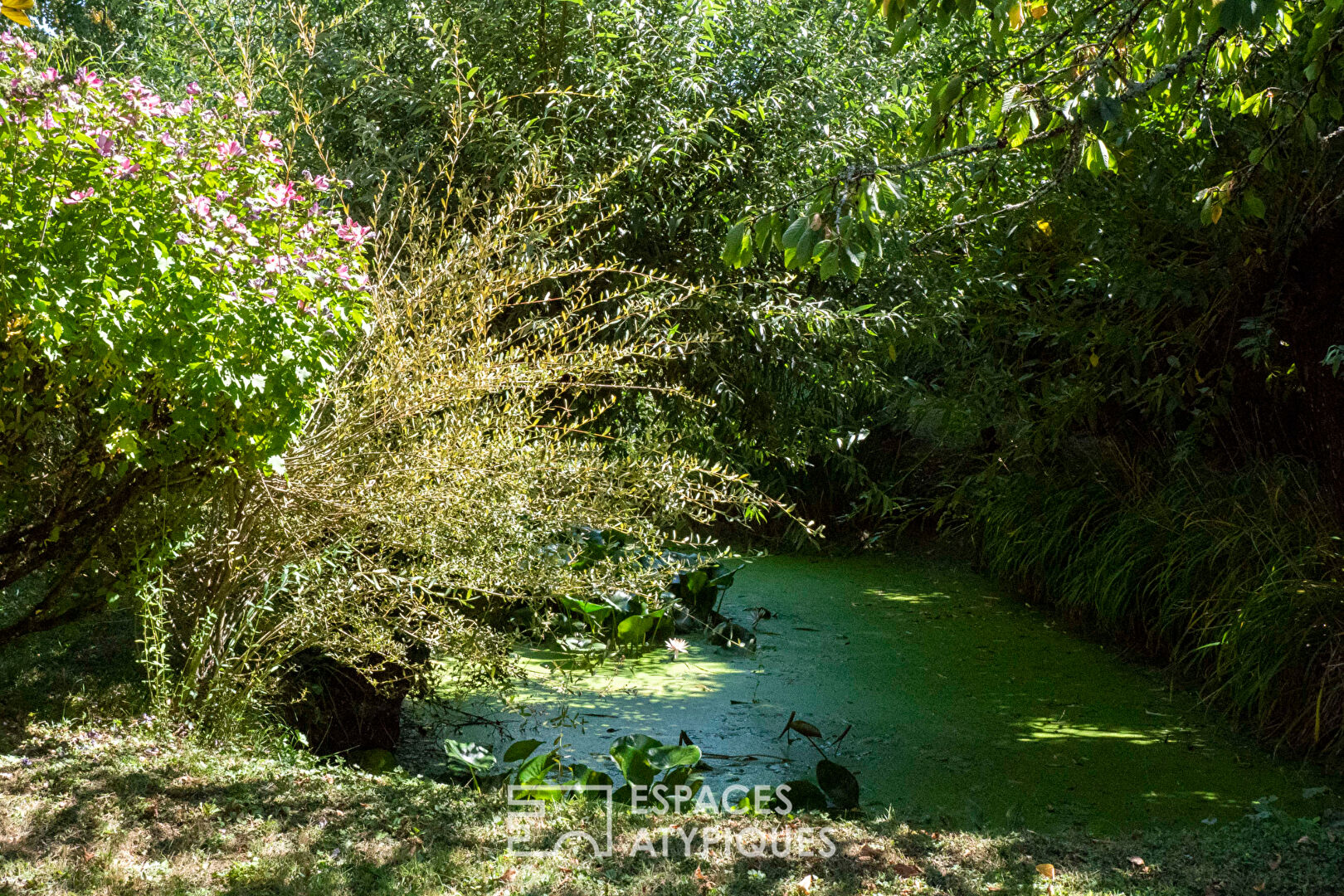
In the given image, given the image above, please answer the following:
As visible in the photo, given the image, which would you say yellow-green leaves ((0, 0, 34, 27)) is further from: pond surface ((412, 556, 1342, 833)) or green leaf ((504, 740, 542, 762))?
pond surface ((412, 556, 1342, 833))

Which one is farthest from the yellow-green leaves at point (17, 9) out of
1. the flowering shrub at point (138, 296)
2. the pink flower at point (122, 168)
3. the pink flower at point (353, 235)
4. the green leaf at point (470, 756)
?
the green leaf at point (470, 756)

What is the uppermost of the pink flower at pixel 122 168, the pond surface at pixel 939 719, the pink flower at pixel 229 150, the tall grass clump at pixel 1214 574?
the pink flower at pixel 229 150

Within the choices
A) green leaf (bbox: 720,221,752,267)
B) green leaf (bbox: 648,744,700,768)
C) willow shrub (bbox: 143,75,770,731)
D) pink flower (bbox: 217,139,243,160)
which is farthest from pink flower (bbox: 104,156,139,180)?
green leaf (bbox: 648,744,700,768)

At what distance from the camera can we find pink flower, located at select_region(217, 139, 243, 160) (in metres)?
3.01

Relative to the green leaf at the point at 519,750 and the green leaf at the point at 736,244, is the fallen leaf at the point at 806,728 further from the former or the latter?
the green leaf at the point at 736,244

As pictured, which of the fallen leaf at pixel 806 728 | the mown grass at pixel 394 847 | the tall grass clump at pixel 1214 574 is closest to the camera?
the mown grass at pixel 394 847

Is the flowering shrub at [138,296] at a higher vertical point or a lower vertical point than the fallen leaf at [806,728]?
higher

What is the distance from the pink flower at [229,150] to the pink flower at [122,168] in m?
0.26

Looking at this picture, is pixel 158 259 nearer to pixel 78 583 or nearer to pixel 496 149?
pixel 78 583

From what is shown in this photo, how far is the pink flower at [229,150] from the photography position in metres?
3.01

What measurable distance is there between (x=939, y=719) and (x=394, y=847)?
246 centimetres

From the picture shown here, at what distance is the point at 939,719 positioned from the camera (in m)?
4.37

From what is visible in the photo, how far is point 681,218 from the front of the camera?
541 centimetres

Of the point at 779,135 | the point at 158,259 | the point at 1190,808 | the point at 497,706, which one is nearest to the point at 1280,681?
the point at 1190,808
